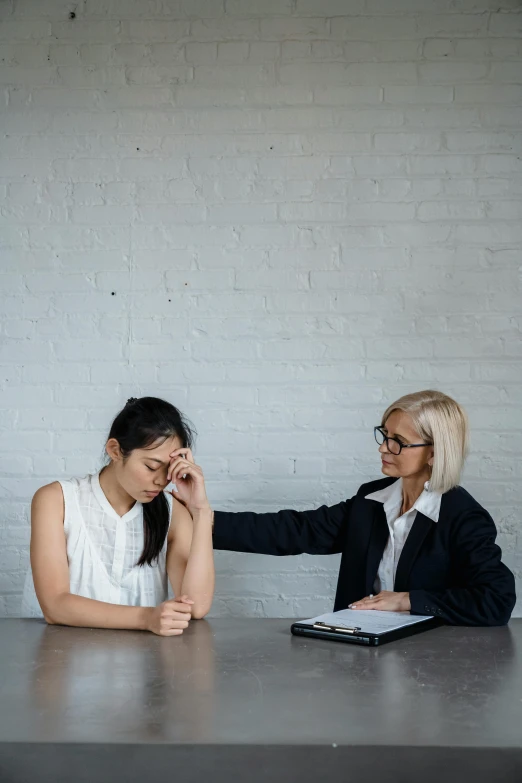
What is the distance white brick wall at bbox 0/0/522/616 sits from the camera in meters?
3.17

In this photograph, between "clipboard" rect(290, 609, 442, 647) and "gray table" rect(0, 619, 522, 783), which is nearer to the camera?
"gray table" rect(0, 619, 522, 783)

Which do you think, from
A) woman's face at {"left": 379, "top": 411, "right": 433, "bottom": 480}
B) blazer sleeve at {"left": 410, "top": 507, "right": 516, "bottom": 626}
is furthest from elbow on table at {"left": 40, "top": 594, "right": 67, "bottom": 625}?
woman's face at {"left": 379, "top": 411, "right": 433, "bottom": 480}

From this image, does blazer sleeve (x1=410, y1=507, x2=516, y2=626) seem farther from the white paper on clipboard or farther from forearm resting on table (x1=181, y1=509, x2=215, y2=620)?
forearm resting on table (x1=181, y1=509, x2=215, y2=620)

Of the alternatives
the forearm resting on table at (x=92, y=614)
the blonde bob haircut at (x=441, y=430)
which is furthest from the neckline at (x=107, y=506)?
the blonde bob haircut at (x=441, y=430)

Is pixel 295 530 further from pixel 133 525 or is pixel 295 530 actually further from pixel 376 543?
pixel 133 525

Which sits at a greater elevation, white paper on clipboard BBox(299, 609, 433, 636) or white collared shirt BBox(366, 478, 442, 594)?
white collared shirt BBox(366, 478, 442, 594)

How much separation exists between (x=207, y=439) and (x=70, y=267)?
82 centimetres

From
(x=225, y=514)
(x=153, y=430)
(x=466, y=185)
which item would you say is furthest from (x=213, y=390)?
(x=466, y=185)

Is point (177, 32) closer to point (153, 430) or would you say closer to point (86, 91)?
point (86, 91)

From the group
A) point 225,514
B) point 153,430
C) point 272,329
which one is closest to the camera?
point 153,430

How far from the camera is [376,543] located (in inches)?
97.8

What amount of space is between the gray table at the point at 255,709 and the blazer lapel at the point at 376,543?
51cm

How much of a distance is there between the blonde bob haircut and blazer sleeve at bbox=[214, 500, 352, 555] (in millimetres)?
357

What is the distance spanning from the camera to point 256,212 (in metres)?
3.18
